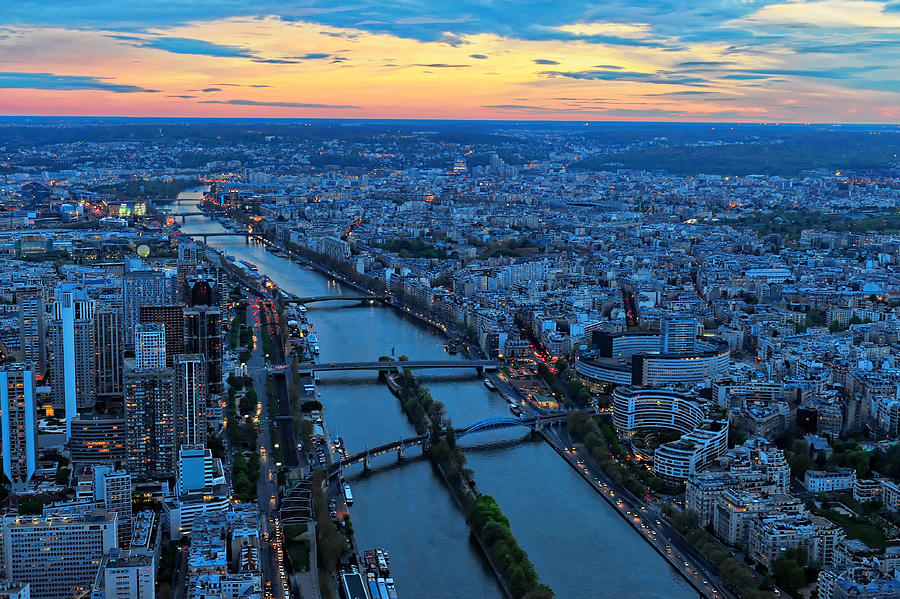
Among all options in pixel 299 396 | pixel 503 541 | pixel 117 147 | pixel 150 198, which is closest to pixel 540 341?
pixel 299 396

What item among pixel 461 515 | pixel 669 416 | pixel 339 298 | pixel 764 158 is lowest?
pixel 461 515

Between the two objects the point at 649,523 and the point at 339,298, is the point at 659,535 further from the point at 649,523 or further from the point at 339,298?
the point at 339,298

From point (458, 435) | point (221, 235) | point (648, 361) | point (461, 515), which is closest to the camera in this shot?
point (461, 515)

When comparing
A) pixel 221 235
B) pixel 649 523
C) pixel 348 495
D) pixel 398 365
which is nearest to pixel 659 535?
pixel 649 523

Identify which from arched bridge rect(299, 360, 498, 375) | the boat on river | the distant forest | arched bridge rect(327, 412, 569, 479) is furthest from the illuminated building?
the distant forest

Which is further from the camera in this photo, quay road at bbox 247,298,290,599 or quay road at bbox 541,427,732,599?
quay road at bbox 541,427,732,599

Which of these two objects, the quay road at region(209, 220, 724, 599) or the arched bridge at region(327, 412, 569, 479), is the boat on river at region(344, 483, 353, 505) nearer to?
the arched bridge at region(327, 412, 569, 479)
